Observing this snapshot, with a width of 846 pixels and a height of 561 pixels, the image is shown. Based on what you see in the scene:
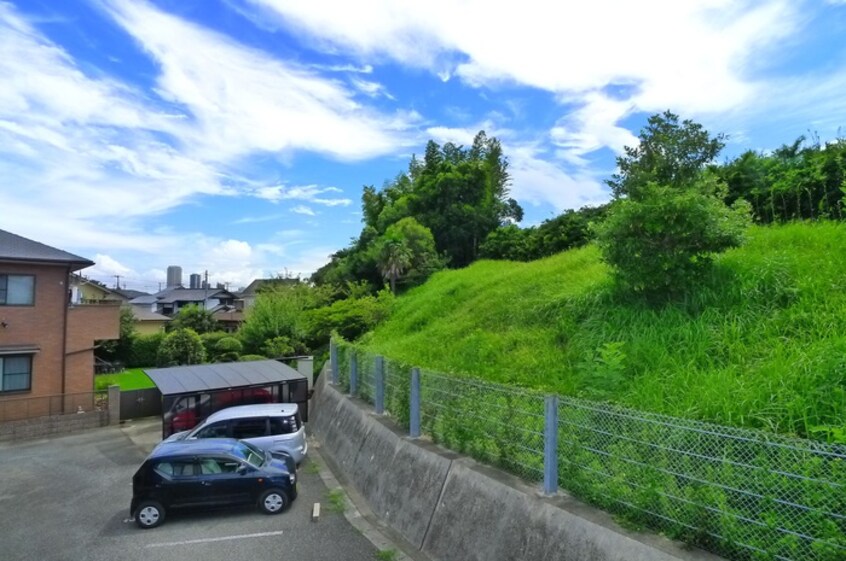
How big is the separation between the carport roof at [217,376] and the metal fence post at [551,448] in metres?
13.0

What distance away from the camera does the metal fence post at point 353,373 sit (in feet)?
41.4

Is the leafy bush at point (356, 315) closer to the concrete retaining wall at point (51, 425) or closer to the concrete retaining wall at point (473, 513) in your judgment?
the concrete retaining wall at point (51, 425)

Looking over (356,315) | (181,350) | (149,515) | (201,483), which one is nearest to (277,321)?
(181,350)

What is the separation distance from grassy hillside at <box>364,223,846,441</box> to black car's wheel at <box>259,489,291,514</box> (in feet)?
12.4

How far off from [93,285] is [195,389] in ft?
118

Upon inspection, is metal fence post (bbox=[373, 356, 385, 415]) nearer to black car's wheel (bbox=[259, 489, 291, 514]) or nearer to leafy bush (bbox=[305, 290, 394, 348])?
black car's wheel (bbox=[259, 489, 291, 514])

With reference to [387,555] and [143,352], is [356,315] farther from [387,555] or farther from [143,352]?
[143,352]

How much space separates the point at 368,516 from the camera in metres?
8.09

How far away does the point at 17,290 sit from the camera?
18656 mm

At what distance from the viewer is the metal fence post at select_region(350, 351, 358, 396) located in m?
12.6

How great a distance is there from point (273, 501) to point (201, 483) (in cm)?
126

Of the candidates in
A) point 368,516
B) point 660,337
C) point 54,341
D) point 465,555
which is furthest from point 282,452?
point 54,341

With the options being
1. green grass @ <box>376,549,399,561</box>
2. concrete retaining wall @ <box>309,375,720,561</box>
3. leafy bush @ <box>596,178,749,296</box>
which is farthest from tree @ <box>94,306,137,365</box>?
leafy bush @ <box>596,178,749,296</box>

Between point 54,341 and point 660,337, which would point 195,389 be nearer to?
point 54,341
